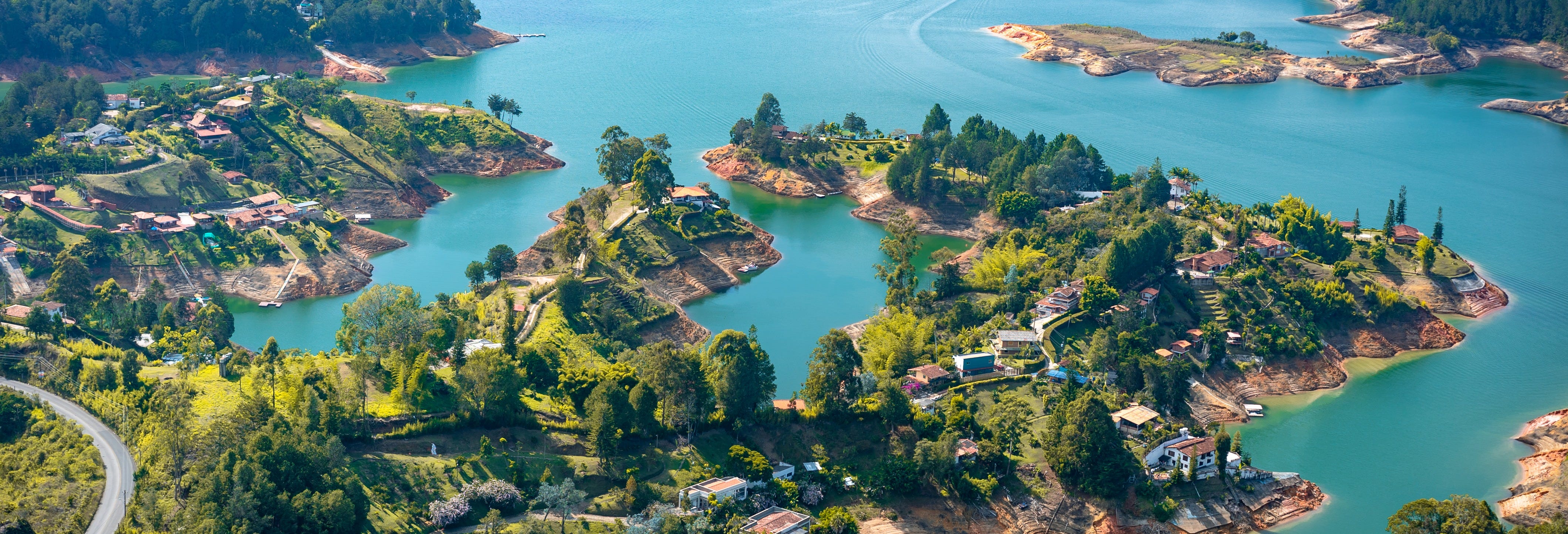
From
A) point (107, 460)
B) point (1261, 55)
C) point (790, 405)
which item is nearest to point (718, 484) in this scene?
point (790, 405)

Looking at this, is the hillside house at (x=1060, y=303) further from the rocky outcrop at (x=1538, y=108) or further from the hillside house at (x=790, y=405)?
the rocky outcrop at (x=1538, y=108)

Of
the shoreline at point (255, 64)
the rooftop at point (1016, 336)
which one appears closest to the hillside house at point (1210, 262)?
the rooftop at point (1016, 336)

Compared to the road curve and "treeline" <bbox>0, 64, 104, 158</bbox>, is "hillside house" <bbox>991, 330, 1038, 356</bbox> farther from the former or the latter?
"treeline" <bbox>0, 64, 104, 158</bbox>

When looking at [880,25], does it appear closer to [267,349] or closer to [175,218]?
[175,218]

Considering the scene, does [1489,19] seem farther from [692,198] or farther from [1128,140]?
[692,198]

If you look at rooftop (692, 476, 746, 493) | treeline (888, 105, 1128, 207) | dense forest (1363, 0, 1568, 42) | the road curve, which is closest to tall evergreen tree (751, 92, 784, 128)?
treeline (888, 105, 1128, 207)
